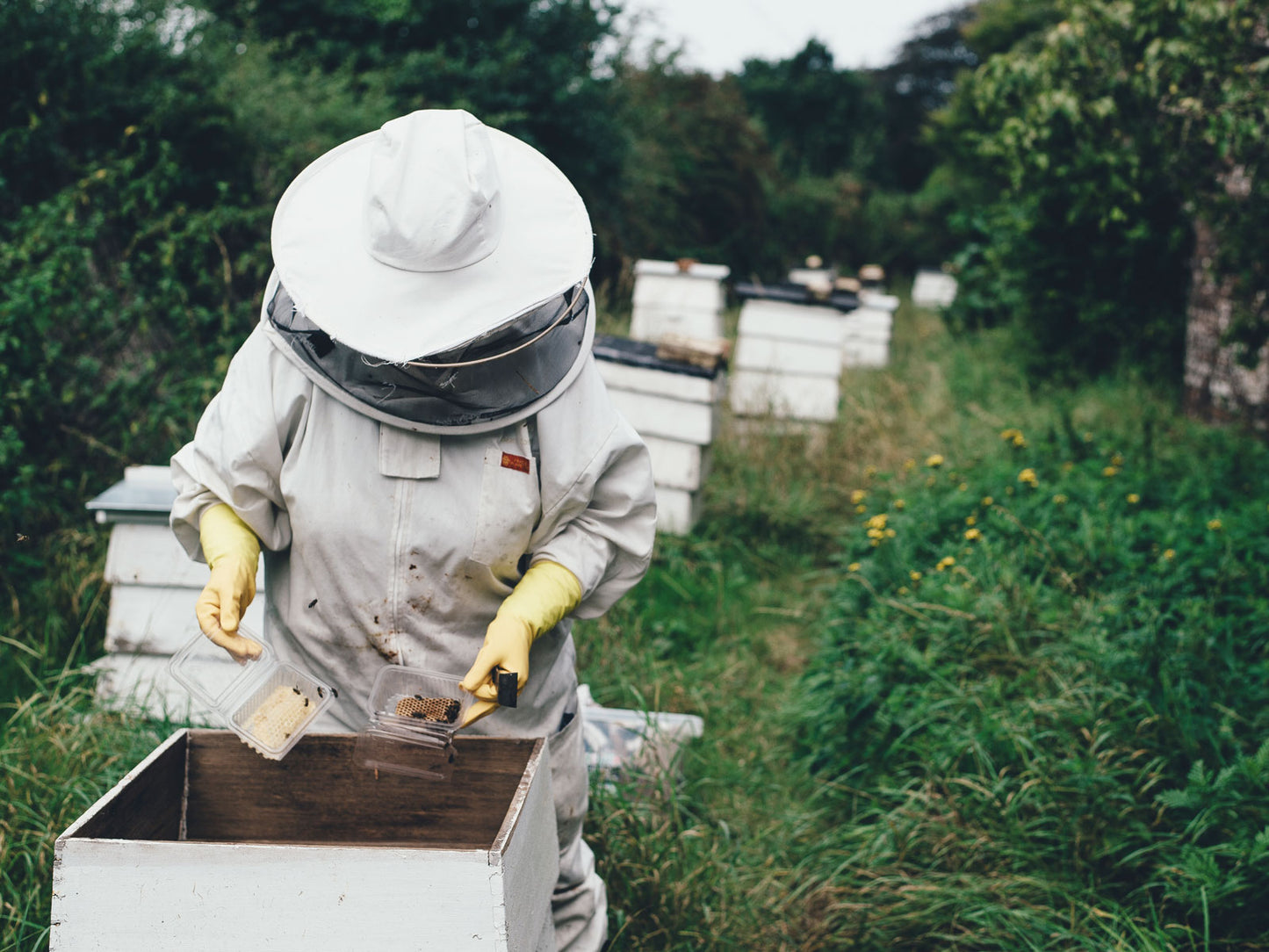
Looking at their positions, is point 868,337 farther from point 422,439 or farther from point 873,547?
point 422,439

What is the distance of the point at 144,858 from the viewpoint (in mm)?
1336

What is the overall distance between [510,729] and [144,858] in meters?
0.85

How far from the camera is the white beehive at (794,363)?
654 centimetres

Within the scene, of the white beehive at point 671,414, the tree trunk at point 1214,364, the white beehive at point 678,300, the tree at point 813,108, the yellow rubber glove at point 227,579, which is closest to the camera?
the yellow rubber glove at point 227,579

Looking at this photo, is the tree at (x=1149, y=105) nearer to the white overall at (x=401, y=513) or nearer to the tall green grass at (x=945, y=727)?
the tall green grass at (x=945, y=727)

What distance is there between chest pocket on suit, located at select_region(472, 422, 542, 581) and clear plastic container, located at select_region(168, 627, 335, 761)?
0.42m

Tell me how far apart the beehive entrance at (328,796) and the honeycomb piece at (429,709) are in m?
0.05

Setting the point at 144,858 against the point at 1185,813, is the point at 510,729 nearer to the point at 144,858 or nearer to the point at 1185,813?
the point at 144,858

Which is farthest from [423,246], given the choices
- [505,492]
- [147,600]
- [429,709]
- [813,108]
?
[813,108]

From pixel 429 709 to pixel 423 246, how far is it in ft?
2.75

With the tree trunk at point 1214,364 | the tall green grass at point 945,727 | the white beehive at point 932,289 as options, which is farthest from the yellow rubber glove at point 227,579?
the white beehive at point 932,289

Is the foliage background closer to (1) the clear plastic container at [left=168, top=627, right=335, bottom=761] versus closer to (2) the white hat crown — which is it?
(1) the clear plastic container at [left=168, top=627, right=335, bottom=761]

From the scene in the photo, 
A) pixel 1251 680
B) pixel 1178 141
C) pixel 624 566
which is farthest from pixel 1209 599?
pixel 624 566

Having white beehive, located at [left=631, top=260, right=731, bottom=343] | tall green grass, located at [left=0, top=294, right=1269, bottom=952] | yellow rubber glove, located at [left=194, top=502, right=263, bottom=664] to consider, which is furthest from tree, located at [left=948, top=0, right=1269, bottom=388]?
yellow rubber glove, located at [left=194, top=502, right=263, bottom=664]
